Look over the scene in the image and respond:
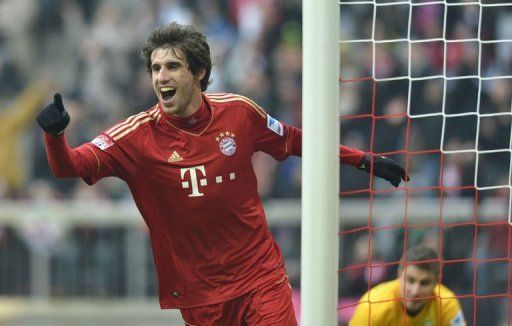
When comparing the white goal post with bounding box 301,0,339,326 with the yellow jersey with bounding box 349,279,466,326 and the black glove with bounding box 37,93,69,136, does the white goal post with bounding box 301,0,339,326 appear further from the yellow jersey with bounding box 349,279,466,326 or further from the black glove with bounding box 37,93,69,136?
the yellow jersey with bounding box 349,279,466,326

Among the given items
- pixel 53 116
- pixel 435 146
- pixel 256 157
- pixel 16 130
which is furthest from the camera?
pixel 16 130

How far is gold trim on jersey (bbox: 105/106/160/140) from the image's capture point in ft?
20.2

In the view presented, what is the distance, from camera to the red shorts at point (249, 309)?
6.32 m

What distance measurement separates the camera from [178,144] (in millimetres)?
6281

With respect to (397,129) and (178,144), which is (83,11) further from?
(178,144)

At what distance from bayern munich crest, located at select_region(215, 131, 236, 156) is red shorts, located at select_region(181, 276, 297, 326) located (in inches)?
28.0

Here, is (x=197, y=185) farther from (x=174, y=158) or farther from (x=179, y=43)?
(x=179, y=43)

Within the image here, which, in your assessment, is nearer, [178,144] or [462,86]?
[178,144]

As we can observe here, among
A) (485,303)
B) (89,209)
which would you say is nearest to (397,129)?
(485,303)

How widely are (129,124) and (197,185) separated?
1.49 feet

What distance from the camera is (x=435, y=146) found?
1155cm

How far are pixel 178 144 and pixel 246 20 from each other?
722 cm

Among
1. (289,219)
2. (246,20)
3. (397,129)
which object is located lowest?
(289,219)

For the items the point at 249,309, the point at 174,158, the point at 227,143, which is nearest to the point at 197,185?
the point at 174,158
